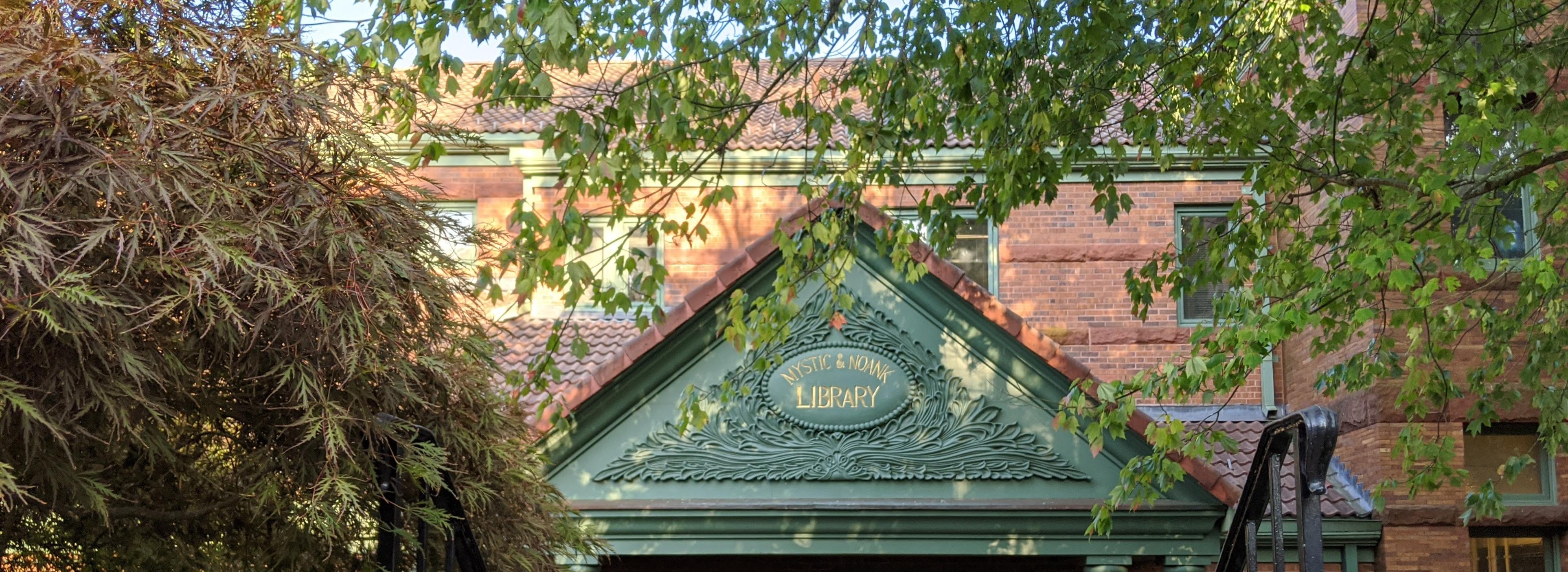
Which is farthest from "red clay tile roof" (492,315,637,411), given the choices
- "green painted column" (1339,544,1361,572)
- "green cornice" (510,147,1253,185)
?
"green painted column" (1339,544,1361,572)

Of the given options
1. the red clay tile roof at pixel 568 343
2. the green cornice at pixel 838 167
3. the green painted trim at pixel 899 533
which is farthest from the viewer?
the green cornice at pixel 838 167

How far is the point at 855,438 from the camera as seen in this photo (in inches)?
408

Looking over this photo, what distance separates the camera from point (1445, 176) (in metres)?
6.54

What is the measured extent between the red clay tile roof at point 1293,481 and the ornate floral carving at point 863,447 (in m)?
1.73

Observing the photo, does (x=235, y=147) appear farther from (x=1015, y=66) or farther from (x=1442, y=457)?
(x=1442, y=457)

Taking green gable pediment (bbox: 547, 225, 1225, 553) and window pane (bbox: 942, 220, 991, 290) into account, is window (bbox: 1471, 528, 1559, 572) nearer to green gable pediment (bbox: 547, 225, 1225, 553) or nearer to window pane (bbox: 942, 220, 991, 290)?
green gable pediment (bbox: 547, 225, 1225, 553)

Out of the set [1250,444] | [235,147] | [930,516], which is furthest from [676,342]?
[235,147]

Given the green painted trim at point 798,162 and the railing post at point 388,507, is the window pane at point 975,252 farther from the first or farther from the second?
the railing post at point 388,507

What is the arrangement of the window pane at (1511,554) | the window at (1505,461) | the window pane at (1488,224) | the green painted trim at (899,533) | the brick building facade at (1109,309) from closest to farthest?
the window pane at (1488,224) → the green painted trim at (899,533) → the brick building facade at (1109,309) → the window at (1505,461) → the window pane at (1511,554)

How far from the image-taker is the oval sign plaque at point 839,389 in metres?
10.4

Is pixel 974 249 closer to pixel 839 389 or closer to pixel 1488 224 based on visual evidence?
pixel 839 389

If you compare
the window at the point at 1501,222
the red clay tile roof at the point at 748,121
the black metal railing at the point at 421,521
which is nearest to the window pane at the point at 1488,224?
the window at the point at 1501,222

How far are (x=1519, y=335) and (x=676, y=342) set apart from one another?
21.8 ft

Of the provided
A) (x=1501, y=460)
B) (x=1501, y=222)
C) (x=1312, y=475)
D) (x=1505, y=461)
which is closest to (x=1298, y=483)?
(x=1312, y=475)
